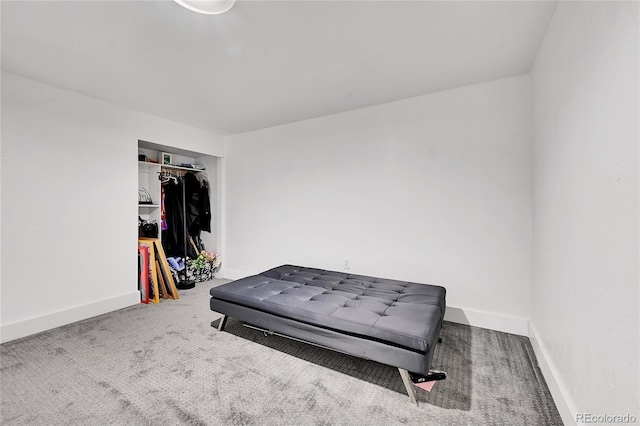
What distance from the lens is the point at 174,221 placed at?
4.19m

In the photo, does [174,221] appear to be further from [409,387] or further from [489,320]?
[489,320]

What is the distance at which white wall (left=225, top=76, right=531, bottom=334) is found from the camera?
2.47 m

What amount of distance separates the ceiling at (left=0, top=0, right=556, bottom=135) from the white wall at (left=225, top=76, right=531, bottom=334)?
327mm

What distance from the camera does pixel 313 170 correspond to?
356cm

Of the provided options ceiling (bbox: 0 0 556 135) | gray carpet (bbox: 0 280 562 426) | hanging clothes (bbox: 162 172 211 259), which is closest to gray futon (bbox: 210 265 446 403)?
gray carpet (bbox: 0 280 562 426)

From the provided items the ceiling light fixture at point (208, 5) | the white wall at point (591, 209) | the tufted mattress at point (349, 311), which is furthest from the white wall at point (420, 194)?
the ceiling light fixture at point (208, 5)

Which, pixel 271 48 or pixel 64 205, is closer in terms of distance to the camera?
pixel 271 48

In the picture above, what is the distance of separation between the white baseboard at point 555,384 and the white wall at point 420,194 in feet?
1.64

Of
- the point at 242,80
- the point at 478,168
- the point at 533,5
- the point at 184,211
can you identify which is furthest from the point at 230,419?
the point at 184,211

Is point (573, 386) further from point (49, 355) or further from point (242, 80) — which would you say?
point (49, 355)

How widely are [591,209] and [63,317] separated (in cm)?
419

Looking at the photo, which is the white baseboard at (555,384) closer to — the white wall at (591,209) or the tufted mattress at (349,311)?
the white wall at (591,209)

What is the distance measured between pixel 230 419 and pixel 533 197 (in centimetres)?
276

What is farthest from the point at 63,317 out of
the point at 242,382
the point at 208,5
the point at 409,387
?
the point at 409,387
